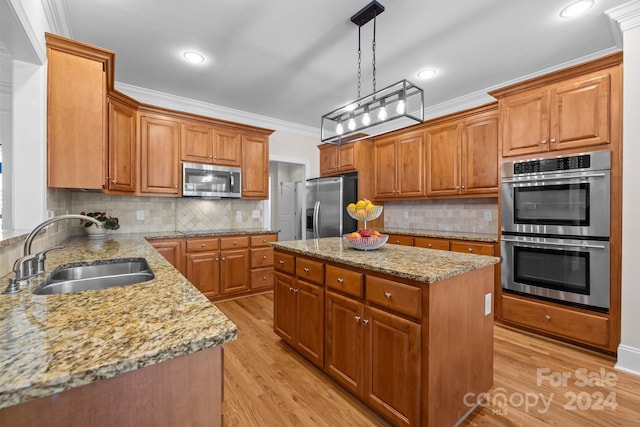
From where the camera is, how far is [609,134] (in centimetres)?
229

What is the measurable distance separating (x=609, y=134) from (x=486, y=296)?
1841 millimetres

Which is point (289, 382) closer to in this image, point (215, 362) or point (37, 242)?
point (215, 362)

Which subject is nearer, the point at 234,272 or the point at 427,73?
the point at 427,73

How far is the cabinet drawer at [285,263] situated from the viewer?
7.41 ft

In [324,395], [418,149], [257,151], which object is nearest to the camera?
[324,395]

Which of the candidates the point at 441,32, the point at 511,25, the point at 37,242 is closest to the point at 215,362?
the point at 37,242

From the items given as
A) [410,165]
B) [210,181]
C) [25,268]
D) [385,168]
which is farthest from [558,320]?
[210,181]

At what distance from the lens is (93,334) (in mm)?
697

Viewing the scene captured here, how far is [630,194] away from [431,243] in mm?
1755

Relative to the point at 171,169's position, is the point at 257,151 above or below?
above

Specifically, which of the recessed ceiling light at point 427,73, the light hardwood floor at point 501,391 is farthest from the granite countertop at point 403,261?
the recessed ceiling light at point 427,73

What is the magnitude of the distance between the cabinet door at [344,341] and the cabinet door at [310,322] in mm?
64

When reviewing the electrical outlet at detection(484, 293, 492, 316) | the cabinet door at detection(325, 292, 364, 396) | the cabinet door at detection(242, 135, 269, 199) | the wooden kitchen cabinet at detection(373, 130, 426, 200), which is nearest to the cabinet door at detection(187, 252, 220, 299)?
the cabinet door at detection(242, 135, 269, 199)

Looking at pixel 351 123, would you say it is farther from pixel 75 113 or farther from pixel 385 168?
pixel 385 168
